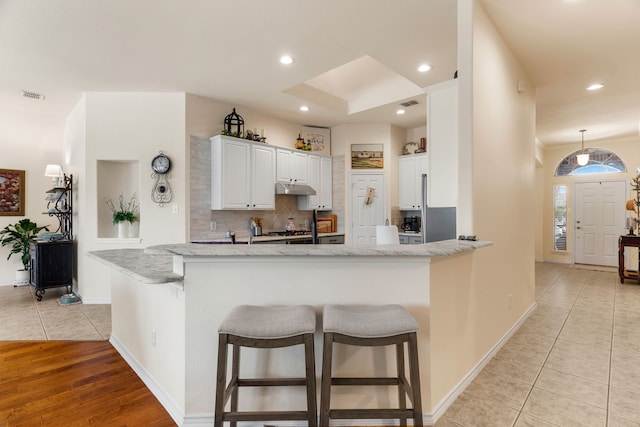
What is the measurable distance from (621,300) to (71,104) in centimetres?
822

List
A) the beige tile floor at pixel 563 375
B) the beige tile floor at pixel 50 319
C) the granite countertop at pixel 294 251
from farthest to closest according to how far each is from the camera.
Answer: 1. the beige tile floor at pixel 50 319
2. the beige tile floor at pixel 563 375
3. the granite countertop at pixel 294 251

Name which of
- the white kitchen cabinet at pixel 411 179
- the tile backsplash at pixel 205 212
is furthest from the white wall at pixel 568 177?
the tile backsplash at pixel 205 212

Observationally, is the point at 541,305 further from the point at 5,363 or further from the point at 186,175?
the point at 5,363

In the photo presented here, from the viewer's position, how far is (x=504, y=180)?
115 inches

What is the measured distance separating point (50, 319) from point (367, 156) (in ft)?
16.5

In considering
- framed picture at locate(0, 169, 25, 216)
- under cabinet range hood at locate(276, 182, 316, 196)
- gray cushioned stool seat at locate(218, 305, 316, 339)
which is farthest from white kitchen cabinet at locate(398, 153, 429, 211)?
framed picture at locate(0, 169, 25, 216)

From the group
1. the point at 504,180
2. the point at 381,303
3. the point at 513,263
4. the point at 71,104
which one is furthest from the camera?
the point at 71,104

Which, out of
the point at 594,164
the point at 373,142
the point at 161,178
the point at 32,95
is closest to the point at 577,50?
the point at 373,142

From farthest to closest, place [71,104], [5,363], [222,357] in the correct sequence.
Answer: [71,104] < [5,363] < [222,357]

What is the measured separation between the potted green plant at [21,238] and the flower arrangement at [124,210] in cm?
174

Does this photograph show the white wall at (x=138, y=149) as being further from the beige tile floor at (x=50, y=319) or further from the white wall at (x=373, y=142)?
the white wall at (x=373, y=142)

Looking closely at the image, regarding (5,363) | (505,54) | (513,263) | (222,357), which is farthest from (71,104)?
(513,263)

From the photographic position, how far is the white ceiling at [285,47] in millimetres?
2543

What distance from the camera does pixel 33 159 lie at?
5613 millimetres
